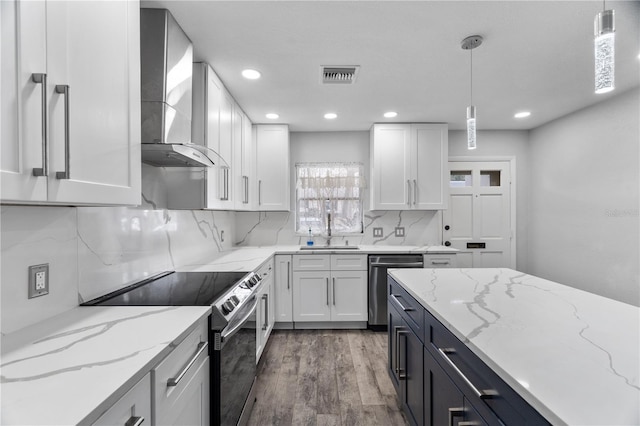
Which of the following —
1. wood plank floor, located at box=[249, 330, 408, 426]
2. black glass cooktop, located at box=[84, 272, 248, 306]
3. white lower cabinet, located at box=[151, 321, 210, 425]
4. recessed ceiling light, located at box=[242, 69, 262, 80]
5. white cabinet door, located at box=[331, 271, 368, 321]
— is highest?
recessed ceiling light, located at box=[242, 69, 262, 80]

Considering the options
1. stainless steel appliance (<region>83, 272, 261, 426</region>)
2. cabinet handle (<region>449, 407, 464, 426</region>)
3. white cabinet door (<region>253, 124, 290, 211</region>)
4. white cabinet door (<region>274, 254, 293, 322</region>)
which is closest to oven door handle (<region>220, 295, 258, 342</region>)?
stainless steel appliance (<region>83, 272, 261, 426</region>)

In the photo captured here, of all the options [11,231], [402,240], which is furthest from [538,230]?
[11,231]

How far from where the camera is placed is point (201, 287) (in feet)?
5.66

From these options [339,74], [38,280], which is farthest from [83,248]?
[339,74]

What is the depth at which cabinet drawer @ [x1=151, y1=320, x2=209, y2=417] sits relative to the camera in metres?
0.97

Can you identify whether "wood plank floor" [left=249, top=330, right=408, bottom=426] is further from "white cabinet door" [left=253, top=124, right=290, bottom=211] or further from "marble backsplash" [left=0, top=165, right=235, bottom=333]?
"white cabinet door" [left=253, top=124, right=290, bottom=211]

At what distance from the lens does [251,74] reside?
2.43m

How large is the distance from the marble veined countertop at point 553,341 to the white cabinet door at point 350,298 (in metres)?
1.76

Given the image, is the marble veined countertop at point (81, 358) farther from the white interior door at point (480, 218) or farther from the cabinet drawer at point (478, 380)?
the white interior door at point (480, 218)

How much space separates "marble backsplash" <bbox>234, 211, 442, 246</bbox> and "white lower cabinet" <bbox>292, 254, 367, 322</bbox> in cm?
65

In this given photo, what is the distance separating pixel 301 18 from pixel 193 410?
2.02 metres

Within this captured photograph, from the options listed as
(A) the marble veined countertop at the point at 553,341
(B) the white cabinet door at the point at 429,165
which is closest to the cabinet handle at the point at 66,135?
(A) the marble veined countertop at the point at 553,341

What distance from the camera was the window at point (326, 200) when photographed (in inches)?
164

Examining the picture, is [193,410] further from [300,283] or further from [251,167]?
[251,167]
